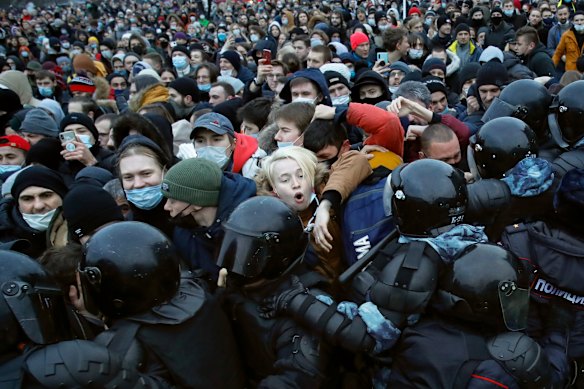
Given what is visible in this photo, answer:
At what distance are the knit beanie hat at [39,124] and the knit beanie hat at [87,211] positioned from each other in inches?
103

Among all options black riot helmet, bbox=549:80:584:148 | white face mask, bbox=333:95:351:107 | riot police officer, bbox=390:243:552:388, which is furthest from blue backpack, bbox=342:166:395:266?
white face mask, bbox=333:95:351:107

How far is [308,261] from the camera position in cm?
261

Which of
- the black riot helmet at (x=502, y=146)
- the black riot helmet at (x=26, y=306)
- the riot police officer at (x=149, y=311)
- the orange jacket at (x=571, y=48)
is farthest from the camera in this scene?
the orange jacket at (x=571, y=48)

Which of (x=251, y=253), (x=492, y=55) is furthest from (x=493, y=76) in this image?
(x=251, y=253)

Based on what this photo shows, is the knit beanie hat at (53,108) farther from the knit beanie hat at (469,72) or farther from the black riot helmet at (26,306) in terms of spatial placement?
the black riot helmet at (26,306)

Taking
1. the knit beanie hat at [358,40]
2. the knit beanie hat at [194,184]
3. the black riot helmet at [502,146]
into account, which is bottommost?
the knit beanie hat at [358,40]

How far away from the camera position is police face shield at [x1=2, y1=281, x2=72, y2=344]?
1.63 meters

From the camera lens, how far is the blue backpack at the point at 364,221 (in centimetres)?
259

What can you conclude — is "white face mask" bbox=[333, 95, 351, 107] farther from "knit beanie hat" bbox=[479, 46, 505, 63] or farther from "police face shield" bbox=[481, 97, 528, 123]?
"knit beanie hat" bbox=[479, 46, 505, 63]

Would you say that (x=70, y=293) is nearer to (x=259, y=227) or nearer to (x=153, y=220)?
(x=153, y=220)

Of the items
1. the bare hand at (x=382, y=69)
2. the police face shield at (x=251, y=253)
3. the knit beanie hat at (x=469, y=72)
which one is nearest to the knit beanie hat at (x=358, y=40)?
the bare hand at (x=382, y=69)

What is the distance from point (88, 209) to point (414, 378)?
2138mm

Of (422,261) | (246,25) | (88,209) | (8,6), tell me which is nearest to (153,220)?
(88,209)

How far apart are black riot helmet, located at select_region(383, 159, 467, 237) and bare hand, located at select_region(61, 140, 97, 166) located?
3370 millimetres
